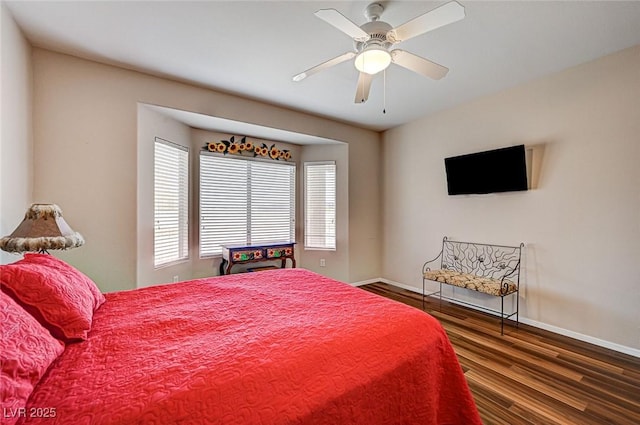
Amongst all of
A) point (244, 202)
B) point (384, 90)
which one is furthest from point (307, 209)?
point (384, 90)

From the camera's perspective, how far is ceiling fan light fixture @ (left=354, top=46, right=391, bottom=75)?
179cm

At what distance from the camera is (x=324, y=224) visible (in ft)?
15.3

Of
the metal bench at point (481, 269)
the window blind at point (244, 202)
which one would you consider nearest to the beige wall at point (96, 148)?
the window blind at point (244, 202)

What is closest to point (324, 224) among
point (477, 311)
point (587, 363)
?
point (477, 311)

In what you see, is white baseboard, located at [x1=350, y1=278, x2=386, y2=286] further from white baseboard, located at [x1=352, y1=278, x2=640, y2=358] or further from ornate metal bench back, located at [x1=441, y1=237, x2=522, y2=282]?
white baseboard, located at [x1=352, y1=278, x2=640, y2=358]

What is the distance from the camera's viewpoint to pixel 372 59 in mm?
1838

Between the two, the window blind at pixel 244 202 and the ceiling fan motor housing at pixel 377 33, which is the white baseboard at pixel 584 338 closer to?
the ceiling fan motor housing at pixel 377 33

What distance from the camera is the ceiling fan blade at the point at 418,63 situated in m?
1.91

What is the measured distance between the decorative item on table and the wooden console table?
1433mm

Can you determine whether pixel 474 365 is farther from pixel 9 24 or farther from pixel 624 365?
pixel 9 24

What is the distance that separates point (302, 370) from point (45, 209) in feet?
6.59

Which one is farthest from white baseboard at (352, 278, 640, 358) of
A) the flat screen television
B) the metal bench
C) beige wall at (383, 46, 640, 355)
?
the flat screen television

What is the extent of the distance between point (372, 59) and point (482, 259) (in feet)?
9.55

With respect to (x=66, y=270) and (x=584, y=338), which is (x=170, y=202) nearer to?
(x=66, y=270)
